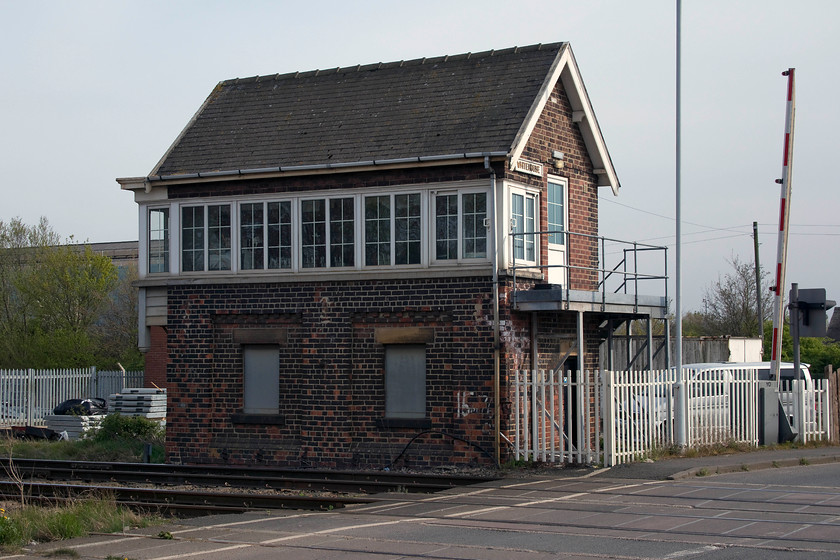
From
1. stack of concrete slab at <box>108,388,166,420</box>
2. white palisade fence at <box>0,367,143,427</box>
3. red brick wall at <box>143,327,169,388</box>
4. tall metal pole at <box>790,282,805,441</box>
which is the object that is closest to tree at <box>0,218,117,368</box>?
white palisade fence at <box>0,367,143,427</box>

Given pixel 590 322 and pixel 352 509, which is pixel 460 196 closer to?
pixel 590 322

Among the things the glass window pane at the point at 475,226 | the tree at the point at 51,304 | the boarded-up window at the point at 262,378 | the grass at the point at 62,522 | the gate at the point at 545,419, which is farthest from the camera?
the tree at the point at 51,304

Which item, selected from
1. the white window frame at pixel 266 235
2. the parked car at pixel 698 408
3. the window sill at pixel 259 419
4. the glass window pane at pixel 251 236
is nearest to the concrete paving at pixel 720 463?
the parked car at pixel 698 408

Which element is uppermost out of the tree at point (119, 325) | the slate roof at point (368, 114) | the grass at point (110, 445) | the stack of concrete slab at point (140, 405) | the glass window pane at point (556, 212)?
the slate roof at point (368, 114)

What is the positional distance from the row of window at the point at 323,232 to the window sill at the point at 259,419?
280 centimetres

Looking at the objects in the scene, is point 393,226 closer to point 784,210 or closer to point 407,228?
point 407,228

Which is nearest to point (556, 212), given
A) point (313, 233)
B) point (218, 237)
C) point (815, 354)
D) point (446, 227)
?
point (446, 227)

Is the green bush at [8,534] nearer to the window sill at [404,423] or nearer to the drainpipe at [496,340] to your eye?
the window sill at [404,423]

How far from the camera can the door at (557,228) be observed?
1981 centimetres

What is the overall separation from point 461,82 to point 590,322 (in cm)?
527

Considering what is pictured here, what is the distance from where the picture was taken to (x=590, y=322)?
68.2ft

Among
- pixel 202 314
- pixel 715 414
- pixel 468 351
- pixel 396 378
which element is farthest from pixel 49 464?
pixel 715 414

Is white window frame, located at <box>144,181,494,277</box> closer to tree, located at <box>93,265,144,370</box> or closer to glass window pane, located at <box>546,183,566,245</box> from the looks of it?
glass window pane, located at <box>546,183,566,245</box>

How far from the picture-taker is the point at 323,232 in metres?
19.9
